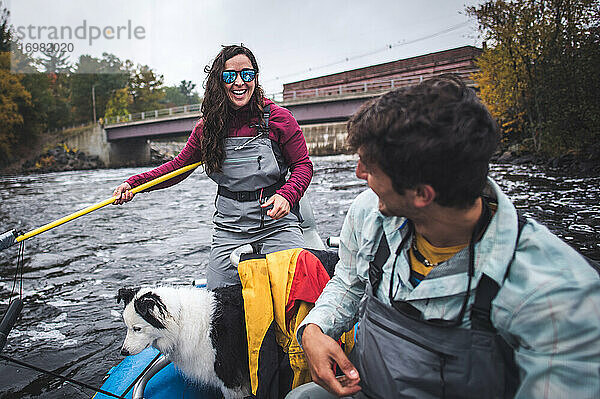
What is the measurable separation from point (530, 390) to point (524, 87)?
21.5 m

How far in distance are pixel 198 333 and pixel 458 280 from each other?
6.37 ft

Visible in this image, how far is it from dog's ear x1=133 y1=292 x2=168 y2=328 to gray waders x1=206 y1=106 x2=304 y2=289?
56cm

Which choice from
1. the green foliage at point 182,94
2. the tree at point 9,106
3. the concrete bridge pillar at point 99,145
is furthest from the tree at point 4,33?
the green foliage at point 182,94

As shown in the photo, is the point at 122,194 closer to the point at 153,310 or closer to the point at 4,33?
the point at 153,310

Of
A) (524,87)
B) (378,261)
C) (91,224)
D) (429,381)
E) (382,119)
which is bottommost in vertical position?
(91,224)

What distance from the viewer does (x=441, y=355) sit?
1.34 metres

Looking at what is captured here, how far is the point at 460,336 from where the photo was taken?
131cm

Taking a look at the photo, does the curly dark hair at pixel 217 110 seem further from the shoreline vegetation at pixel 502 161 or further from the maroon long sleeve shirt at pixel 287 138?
the shoreline vegetation at pixel 502 161

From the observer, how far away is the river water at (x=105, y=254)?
4117 mm

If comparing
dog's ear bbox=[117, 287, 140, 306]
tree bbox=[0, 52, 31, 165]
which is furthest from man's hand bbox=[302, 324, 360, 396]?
tree bbox=[0, 52, 31, 165]

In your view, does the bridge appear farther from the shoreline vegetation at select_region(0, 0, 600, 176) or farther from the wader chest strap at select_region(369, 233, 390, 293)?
the wader chest strap at select_region(369, 233, 390, 293)

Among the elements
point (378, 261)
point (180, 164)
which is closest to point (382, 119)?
point (378, 261)

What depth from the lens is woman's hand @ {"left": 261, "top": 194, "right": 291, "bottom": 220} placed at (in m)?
2.80

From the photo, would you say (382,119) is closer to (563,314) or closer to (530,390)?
(563,314)
